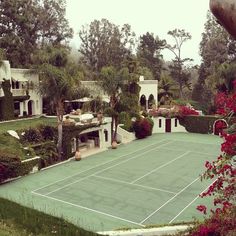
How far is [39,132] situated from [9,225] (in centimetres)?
1874

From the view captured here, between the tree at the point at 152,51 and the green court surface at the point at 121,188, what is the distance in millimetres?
47629

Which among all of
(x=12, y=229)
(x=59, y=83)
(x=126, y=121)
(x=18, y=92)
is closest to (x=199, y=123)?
(x=126, y=121)

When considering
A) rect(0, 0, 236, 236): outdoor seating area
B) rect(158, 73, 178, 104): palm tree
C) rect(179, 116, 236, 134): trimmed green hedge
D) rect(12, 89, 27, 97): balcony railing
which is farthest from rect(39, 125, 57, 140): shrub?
rect(158, 73, 178, 104): palm tree

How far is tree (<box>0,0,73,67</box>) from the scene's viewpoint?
54.5m

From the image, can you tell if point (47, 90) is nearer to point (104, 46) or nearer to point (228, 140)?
point (228, 140)

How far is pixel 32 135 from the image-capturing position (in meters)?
33.4

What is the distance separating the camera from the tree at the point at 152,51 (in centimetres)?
8331

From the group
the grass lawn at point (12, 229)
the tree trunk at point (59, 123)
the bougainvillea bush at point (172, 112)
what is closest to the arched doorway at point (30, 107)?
the tree trunk at point (59, 123)

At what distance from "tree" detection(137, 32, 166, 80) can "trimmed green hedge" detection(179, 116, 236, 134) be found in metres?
33.9

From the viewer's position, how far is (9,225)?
620 inches

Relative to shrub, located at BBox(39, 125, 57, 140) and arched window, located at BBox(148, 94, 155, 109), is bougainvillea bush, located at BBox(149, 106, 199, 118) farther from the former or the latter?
shrub, located at BBox(39, 125, 57, 140)

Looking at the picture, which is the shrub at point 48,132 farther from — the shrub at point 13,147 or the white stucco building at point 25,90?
the white stucco building at point 25,90

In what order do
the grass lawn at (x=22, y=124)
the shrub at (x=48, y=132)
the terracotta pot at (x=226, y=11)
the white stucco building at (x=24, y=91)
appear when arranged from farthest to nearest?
the white stucco building at (x=24, y=91) → the grass lawn at (x=22, y=124) → the shrub at (x=48, y=132) → the terracotta pot at (x=226, y=11)

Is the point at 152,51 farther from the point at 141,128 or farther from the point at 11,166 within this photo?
the point at 11,166
